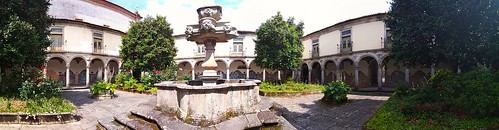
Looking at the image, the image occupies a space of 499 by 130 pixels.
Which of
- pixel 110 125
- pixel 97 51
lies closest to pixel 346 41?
pixel 110 125

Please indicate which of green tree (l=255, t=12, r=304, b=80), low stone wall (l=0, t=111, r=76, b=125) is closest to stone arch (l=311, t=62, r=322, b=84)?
green tree (l=255, t=12, r=304, b=80)

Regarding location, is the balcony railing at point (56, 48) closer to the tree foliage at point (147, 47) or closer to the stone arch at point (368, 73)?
the tree foliage at point (147, 47)

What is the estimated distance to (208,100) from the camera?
180 inches

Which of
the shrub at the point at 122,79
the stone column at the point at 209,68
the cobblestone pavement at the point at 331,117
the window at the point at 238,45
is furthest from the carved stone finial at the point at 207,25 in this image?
the window at the point at 238,45

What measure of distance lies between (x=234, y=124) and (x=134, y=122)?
2379mm

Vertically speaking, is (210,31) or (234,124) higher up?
(210,31)

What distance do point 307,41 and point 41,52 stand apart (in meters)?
22.9

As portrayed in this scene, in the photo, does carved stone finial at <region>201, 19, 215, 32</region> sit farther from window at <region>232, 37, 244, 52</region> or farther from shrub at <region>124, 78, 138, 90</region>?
window at <region>232, 37, 244, 52</region>

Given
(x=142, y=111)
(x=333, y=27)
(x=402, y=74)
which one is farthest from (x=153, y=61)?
(x=402, y=74)

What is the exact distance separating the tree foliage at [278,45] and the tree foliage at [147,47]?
281 inches

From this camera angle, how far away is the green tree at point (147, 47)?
17.1 metres

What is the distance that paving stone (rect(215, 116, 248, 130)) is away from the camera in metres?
4.61

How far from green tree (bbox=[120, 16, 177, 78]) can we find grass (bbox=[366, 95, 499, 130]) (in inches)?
598

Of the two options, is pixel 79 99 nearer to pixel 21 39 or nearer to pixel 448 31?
pixel 21 39
